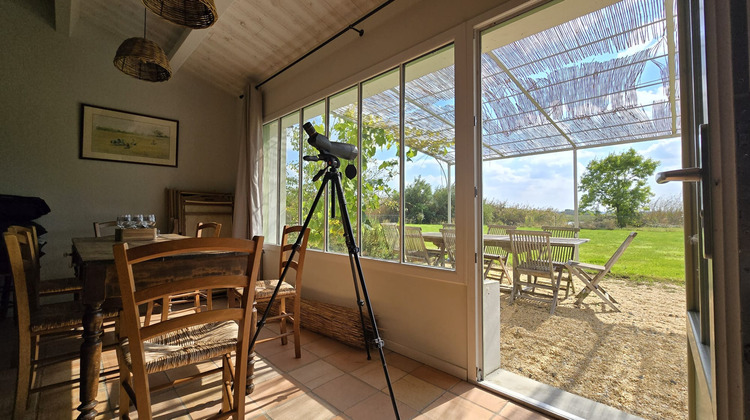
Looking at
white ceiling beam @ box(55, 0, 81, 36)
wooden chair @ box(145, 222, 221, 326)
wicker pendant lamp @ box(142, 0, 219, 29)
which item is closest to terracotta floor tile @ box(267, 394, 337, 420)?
wooden chair @ box(145, 222, 221, 326)

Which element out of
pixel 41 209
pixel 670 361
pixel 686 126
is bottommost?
pixel 670 361

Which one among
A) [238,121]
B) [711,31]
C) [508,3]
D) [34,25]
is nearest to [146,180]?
[238,121]

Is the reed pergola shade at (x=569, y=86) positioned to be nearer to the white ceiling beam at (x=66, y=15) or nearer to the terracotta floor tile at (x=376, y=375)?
the terracotta floor tile at (x=376, y=375)

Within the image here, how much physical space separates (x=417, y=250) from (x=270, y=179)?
2572 millimetres

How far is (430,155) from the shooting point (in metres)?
2.37

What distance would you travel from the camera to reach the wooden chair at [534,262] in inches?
137

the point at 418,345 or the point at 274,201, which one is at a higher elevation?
the point at 274,201

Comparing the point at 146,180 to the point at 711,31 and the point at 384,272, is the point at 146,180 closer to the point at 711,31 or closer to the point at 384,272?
the point at 384,272

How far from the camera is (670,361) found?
7.39ft

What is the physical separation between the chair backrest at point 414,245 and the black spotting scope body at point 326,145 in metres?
0.87

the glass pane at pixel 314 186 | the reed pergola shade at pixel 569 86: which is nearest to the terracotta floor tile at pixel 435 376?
the reed pergola shade at pixel 569 86

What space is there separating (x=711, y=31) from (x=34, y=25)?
17.7 ft

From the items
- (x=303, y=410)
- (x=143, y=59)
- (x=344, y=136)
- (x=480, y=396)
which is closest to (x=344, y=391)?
(x=303, y=410)

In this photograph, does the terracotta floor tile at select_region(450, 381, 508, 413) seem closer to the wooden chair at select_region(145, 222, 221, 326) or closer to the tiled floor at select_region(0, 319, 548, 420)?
the tiled floor at select_region(0, 319, 548, 420)
